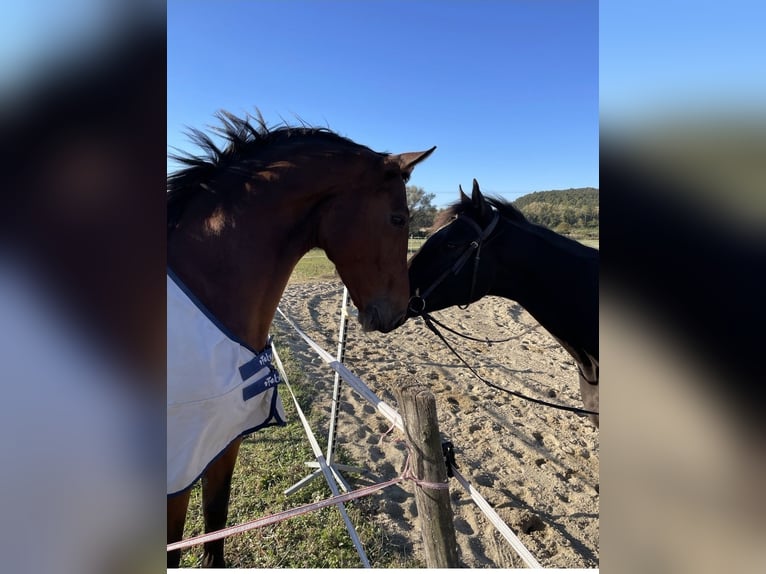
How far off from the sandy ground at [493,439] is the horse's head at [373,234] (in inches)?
60.7

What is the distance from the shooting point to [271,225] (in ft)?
5.02

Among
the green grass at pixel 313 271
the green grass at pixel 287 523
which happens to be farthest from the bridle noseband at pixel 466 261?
the green grass at pixel 313 271

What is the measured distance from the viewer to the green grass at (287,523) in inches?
91.7

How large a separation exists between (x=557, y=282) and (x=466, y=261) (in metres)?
0.58

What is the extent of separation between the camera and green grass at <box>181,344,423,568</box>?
7.64ft

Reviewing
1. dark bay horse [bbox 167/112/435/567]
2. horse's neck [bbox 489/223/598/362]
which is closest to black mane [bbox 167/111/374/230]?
dark bay horse [bbox 167/112/435/567]

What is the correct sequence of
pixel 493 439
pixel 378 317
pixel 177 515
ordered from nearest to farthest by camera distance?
pixel 177 515, pixel 378 317, pixel 493 439

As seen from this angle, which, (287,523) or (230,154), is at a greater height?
(230,154)

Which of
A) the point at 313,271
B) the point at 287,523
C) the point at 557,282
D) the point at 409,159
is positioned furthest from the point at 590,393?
the point at 313,271
